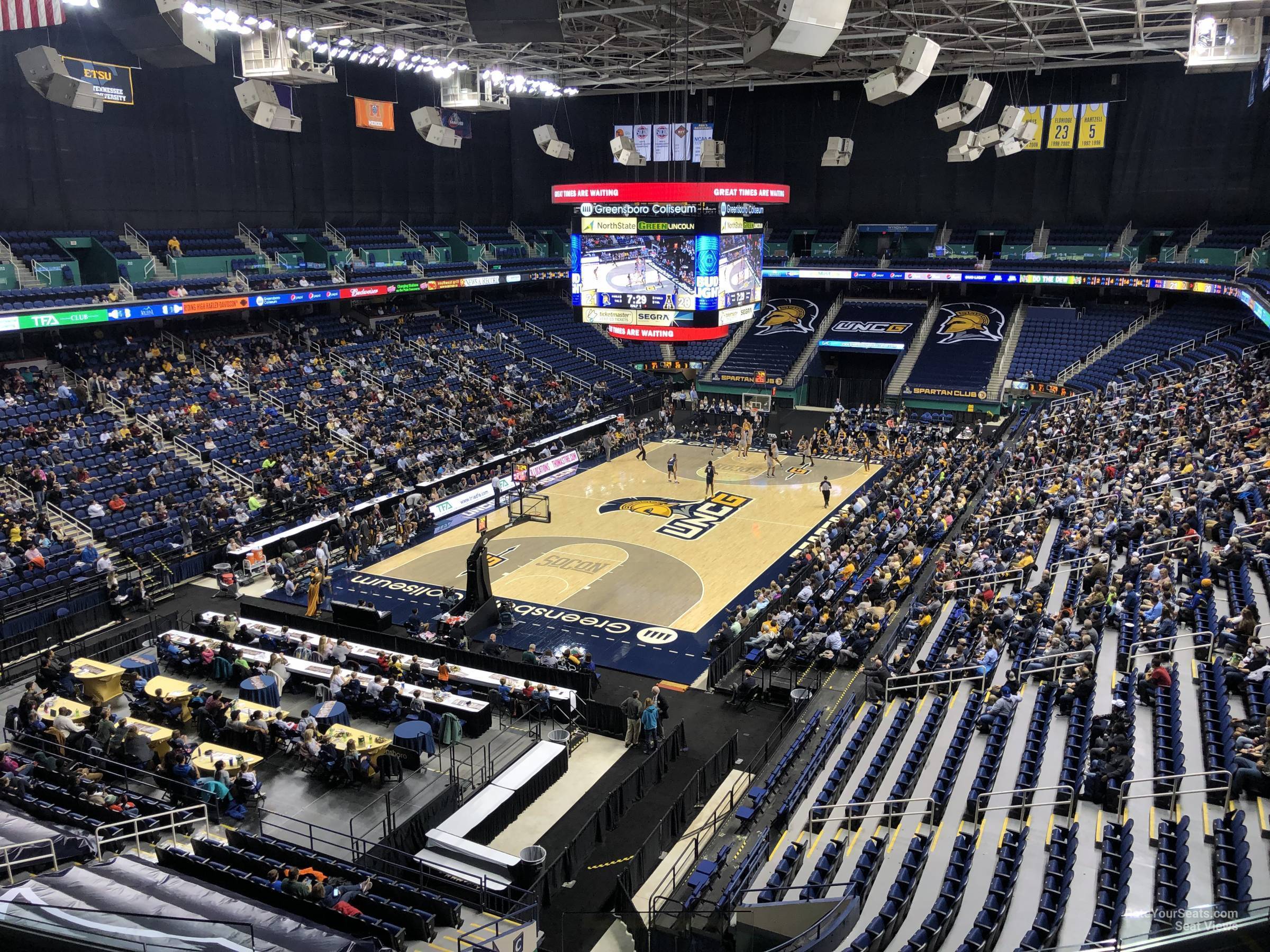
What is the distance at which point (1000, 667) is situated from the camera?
53.9ft

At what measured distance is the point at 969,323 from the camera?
47.2m

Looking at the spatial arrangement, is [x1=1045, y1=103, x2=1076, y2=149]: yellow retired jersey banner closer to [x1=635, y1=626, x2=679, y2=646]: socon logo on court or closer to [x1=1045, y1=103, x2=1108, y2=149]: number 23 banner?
[x1=1045, y1=103, x2=1108, y2=149]: number 23 banner

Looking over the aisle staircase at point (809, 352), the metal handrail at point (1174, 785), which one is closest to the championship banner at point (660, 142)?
the aisle staircase at point (809, 352)

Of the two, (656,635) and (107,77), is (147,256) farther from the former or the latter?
(656,635)

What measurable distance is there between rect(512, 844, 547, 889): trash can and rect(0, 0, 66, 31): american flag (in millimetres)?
18300

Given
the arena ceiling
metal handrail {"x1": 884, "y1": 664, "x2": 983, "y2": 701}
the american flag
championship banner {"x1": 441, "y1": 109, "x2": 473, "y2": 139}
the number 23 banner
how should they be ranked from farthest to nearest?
championship banner {"x1": 441, "y1": 109, "x2": 473, "y2": 139} < the number 23 banner < the arena ceiling < the american flag < metal handrail {"x1": 884, "y1": 664, "x2": 983, "y2": 701}

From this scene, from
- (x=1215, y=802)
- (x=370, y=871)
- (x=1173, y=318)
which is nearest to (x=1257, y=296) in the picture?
(x=1173, y=318)

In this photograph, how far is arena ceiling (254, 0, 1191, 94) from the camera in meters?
30.2

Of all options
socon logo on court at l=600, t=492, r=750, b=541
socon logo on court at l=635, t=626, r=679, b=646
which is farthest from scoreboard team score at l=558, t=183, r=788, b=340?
socon logo on court at l=635, t=626, r=679, b=646

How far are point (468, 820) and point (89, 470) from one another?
1768cm

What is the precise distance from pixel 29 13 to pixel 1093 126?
42.8 metres

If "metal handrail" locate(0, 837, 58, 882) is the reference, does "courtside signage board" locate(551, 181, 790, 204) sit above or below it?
above

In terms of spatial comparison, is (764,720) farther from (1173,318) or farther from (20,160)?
(1173,318)

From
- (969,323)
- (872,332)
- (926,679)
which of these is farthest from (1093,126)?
(926,679)
